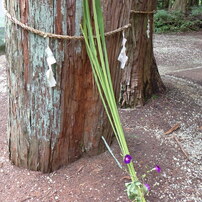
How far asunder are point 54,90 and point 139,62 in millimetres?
1730

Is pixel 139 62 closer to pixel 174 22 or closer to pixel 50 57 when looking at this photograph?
pixel 50 57

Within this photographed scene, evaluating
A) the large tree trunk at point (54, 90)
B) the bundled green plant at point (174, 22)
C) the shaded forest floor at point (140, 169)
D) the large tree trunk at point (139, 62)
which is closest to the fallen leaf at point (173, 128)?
the shaded forest floor at point (140, 169)

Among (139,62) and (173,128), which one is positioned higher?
(139,62)

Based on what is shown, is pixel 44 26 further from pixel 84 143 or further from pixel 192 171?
pixel 192 171

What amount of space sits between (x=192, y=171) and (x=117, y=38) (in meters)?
1.14

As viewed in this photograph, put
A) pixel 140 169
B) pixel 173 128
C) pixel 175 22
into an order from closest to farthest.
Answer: pixel 140 169
pixel 173 128
pixel 175 22

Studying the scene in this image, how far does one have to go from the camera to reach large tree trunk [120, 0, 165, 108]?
321cm

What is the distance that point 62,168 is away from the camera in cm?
209

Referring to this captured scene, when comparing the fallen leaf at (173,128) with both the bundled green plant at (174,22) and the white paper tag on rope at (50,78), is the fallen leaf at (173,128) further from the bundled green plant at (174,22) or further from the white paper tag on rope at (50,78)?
the bundled green plant at (174,22)

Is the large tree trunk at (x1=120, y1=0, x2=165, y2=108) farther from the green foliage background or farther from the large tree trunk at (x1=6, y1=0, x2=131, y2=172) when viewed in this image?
the green foliage background

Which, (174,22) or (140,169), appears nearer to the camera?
(140,169)

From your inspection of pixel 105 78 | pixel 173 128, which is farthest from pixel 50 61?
pixel 173 128

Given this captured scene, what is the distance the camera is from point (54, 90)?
6.05 feet

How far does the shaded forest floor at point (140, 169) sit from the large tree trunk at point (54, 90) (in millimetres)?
110
